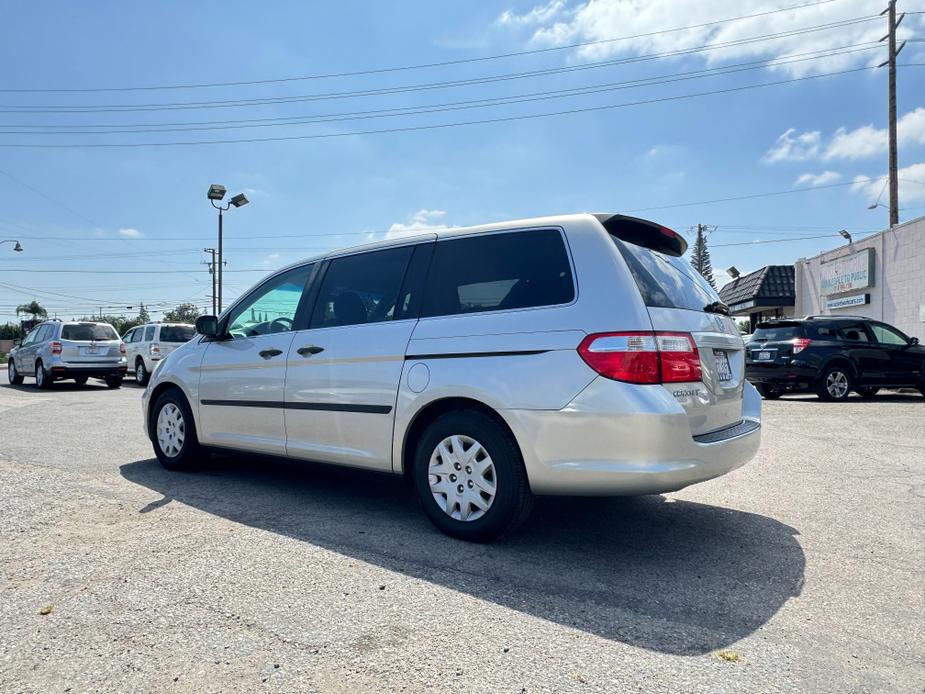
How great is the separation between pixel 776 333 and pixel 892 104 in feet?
44.5

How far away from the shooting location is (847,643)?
8.78 feet

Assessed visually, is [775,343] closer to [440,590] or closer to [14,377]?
[440,590]

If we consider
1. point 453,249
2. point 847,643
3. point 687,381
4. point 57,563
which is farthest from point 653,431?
point 57,563

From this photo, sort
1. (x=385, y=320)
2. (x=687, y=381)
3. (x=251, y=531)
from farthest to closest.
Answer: (x=385, y=320) < (x=251, y=531) < (x=687, y=381)

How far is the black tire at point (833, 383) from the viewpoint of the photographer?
42.2 feet

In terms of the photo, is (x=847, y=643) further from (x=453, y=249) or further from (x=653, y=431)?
(x=453, y=249)

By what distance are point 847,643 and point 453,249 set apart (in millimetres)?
2920

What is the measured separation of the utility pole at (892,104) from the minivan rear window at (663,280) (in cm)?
2013

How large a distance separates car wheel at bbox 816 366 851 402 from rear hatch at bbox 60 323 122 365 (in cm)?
1675

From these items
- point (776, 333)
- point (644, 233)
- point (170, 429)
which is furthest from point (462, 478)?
point (776, 333)

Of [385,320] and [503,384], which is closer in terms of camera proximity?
[503,384]

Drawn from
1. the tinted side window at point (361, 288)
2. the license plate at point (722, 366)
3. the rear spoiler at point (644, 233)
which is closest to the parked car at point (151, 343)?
the tinted side window at point (361, 288)

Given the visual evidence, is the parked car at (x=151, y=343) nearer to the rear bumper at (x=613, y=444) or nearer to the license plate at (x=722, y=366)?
the rear bumper at (x=613, y=444)

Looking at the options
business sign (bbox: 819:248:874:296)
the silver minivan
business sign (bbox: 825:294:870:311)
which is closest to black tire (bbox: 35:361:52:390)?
the silver minivan
